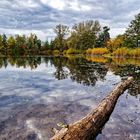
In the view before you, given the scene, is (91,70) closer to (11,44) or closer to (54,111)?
(54,111)

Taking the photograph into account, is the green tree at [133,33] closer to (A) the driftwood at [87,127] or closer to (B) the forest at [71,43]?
(B) the forest at [71,43]

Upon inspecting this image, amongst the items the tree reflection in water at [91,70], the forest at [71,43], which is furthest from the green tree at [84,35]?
the tree reflection in water at [91,70]

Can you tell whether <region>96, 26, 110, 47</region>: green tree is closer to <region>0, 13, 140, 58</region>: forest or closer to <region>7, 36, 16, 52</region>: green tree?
<region>0, 13, 140, 58</region>: forest

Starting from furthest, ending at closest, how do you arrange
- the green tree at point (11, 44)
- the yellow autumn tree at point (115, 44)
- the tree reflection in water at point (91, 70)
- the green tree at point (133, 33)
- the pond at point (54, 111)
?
the green tree at point (11, 44), the yellow autumn tree at point (115, 44), the green tree at point (133, 33), the tree reflection in water at point (91, 70), the pond at point (54, 111)

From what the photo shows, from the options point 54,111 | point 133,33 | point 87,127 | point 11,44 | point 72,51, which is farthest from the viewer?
point 11,44

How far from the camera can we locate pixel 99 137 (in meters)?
8.59

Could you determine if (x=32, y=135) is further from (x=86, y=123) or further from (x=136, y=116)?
(x=136, y=116)

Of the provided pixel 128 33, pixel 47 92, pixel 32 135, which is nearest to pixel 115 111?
pixel 32 135

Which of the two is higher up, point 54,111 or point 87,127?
point 87,127

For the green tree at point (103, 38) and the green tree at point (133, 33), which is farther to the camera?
the green tree at point (103, 38)

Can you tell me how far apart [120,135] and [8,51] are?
10692 centimetres

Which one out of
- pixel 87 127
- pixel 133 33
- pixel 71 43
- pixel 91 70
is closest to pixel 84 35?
pixel 71 43

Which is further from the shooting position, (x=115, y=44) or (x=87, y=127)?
(x=115, y=44)

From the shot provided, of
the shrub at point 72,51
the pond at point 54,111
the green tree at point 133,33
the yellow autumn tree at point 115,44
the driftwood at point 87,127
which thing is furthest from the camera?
the shrub at point 72,51
